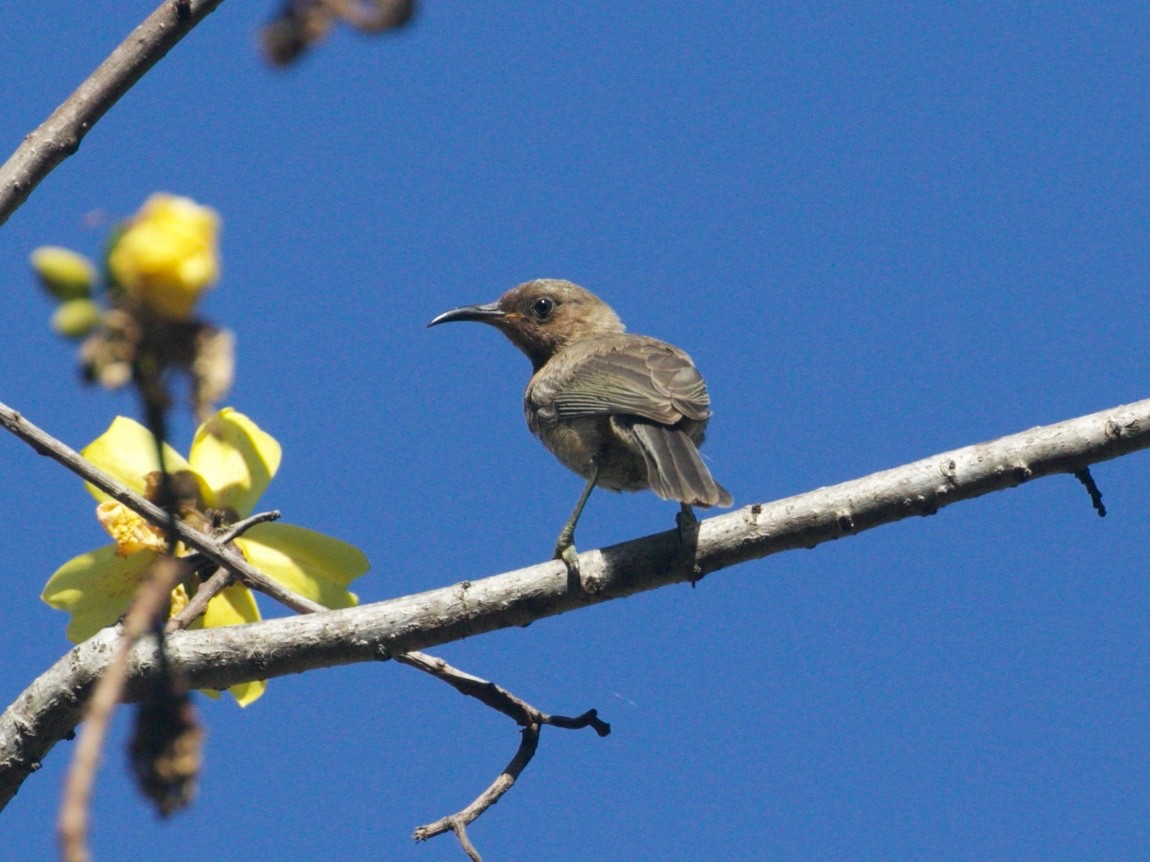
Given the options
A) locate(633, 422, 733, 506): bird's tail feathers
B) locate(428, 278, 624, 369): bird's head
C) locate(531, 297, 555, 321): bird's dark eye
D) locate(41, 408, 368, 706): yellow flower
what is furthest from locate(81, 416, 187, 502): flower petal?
locate(531, 297, 555, 321): bird's dark eye

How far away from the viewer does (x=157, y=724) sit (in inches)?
43.6

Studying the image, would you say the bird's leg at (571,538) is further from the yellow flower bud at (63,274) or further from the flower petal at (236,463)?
the yellow flower bud at (63,274)

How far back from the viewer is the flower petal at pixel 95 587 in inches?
127

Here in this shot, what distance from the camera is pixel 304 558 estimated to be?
3355 millimetres

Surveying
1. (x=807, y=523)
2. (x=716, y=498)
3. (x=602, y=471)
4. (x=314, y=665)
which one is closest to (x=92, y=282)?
(x=314, y=665)

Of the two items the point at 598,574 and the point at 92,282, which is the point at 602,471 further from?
the point at 92,282

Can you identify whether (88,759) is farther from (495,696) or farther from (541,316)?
(541,316)

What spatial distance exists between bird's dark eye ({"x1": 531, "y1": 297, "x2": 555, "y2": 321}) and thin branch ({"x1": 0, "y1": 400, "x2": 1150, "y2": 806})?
386cm

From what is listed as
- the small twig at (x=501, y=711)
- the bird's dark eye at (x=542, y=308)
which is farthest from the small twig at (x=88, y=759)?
the bird's dark eye at (x=542, y=308)

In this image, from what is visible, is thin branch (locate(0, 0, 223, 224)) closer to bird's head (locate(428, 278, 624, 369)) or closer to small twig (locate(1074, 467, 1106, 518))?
small twig (locate(1074, 467, 1106, 518))

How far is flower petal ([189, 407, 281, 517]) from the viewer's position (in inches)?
135

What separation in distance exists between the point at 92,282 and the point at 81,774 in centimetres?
40

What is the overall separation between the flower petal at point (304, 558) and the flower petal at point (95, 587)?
270 millimetres

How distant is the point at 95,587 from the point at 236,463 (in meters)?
0.47
